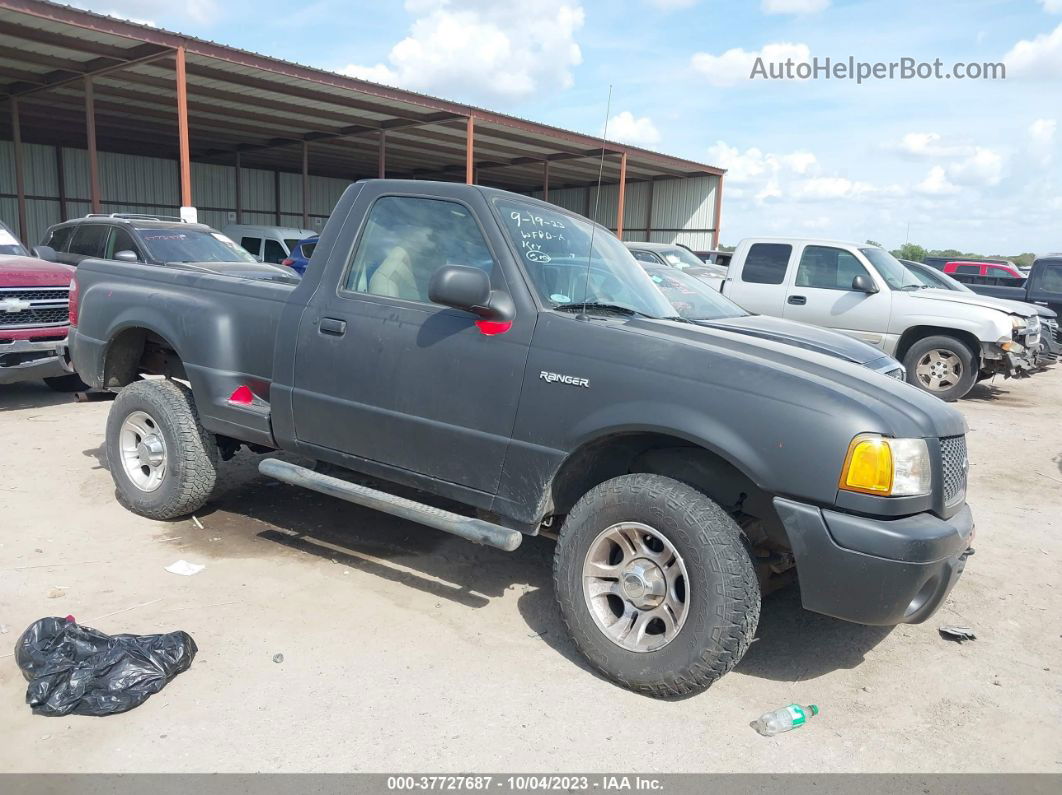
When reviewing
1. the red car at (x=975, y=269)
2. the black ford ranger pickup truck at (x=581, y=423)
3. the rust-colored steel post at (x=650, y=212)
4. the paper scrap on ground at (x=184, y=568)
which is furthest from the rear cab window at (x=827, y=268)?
the rust-colored steel post at (x=650, y=212)

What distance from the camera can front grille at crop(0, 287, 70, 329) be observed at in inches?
303

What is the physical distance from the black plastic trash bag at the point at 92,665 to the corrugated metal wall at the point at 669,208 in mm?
28056

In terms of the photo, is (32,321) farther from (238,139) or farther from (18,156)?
(238,139)

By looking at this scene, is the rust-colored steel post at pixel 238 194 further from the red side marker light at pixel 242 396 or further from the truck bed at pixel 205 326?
the red side marker light at pixel 242 396

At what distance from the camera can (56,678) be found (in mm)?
3088

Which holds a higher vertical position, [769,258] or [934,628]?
[769,258]

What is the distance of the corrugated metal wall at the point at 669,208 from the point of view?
104 ft

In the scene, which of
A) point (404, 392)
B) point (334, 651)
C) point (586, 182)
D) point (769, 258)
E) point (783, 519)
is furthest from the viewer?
point (586, 182)

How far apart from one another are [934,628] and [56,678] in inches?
157

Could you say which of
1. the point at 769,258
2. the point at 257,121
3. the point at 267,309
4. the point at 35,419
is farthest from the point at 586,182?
the point at 267,309

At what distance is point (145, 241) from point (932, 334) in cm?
1000

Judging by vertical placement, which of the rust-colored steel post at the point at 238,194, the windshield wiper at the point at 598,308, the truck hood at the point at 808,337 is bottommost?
the truck hood at the point at 808,337

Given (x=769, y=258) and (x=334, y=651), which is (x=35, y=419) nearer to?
(x=334, y=651)

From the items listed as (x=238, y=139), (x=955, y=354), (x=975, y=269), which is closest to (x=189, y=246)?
(x=955, y=354)
